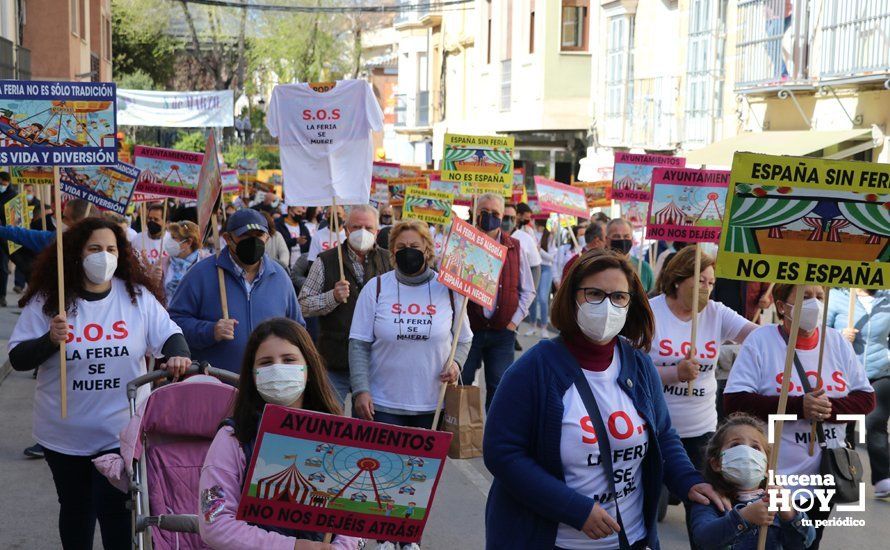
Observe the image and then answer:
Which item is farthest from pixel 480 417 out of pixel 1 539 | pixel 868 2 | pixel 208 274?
pixel 868 2

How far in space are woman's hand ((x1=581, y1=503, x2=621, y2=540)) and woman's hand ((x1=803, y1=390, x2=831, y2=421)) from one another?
7.00ft

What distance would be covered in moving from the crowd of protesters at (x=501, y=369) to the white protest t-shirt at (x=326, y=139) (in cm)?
34

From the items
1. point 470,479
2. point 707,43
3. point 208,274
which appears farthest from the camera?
point 707,43

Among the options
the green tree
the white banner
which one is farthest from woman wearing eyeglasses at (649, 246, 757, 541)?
the green tree

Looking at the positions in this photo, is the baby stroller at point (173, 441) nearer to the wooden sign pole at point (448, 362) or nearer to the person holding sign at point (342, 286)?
the wooden sign pole at point (448, 362)

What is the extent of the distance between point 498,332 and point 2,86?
169 inches

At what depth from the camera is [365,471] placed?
367 cm

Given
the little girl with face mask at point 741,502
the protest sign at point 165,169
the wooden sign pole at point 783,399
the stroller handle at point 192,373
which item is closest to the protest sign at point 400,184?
the protest sign at point 165,169

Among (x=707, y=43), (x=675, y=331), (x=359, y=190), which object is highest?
(x=707, y=43)

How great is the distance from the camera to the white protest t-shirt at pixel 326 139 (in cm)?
1005

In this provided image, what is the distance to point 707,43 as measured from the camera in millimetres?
27328

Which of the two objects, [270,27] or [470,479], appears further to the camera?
[270,27]

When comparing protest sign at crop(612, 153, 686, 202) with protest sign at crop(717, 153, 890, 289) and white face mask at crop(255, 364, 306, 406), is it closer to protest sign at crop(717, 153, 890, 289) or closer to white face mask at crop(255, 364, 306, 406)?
protest sign at crop(717, 153, 890, 289)

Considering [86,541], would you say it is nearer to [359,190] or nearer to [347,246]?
[347,246]
